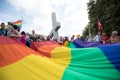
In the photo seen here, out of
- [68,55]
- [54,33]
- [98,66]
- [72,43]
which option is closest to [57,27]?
[54,33]

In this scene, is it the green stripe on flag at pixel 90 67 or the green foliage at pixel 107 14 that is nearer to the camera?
the green stripe on flag at pixel 90 67

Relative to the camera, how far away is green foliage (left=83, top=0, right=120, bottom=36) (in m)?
23.5

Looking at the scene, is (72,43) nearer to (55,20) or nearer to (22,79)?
(22,79)

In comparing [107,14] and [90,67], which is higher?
[107,14]

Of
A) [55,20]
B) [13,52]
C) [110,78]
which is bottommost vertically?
[110,78]

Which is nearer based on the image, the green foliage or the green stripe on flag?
the green stripe on flag

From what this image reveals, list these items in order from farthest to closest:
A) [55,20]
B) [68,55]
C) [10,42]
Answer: [55,20]
[68,55]
[10,42]

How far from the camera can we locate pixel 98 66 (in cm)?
436

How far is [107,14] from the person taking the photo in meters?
24.8

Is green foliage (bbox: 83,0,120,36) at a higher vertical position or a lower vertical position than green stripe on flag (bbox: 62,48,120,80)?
higher

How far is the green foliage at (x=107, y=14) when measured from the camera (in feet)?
77.2

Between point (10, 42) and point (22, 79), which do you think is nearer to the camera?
point (22, 79)

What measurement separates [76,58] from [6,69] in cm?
175

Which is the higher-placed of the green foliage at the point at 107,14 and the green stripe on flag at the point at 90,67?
the green foliage at the point at 107,14
